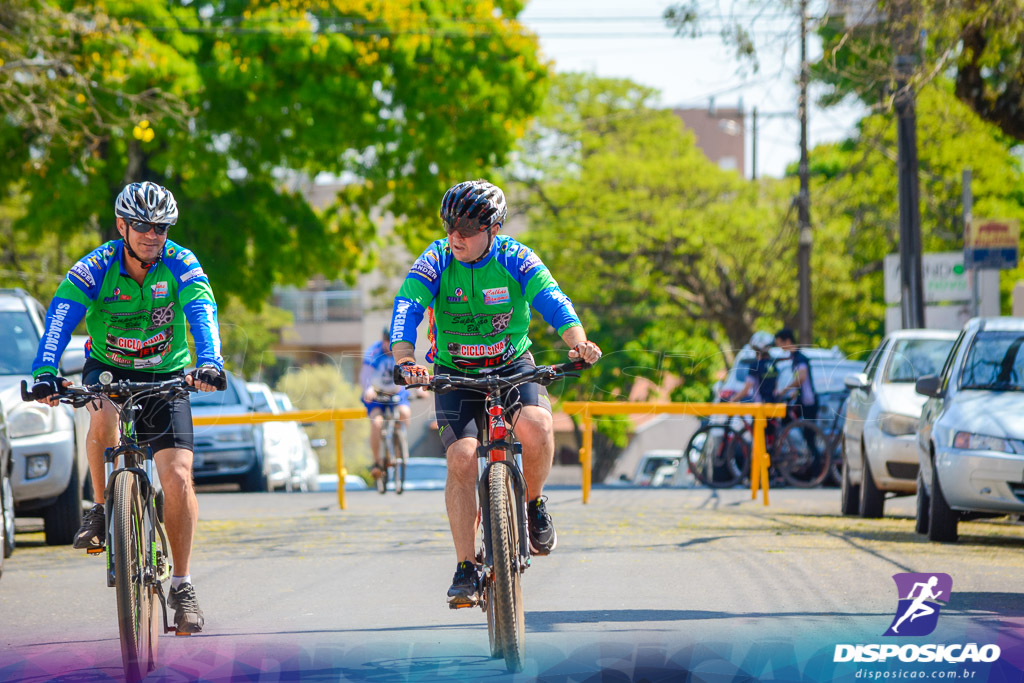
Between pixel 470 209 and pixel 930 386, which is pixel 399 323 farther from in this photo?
pixel 930 386

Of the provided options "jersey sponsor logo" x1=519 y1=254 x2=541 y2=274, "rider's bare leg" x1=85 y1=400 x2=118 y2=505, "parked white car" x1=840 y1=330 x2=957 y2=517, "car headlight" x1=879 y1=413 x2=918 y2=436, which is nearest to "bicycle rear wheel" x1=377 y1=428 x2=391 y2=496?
"parked white car" x1=840 y1=330 x2=957 y2=517

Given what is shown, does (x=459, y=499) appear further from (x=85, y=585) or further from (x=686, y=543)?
(x=686, y=543)

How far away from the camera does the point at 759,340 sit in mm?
17828

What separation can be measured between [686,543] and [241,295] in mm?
16572

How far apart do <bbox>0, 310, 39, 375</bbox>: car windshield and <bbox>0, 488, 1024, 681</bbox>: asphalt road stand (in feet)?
4.87

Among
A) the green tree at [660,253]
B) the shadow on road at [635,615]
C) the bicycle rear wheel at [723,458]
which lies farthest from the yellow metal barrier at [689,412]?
the green tree at [660,253]

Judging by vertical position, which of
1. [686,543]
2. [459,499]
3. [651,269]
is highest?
[651,269]

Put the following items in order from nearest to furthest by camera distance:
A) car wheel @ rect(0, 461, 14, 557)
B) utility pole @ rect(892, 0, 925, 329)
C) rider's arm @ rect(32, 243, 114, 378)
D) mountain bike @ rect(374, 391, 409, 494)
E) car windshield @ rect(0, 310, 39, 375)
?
rider's arm @ rect(32, 243, 114, 378) < car wheel @ rect(0, 461, 14, 557) < car windshield @ rect(0, 310, 39, 375) < mountain bike @ rect(374, 391, 409, 494) < utility pole @ rect(892, 0, 925, 329)

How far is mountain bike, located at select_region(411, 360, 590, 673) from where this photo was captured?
6.00m

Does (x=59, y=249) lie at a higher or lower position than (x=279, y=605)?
higher

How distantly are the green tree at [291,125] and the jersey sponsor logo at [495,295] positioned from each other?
17.1 metres

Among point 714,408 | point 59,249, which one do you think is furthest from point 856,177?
point 714,408

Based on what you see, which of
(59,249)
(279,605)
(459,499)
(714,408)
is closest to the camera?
(459,499)

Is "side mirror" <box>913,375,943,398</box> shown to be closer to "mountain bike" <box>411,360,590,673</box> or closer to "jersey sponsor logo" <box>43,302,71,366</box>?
"mountain bike" <box>411,360,590,673</box>
